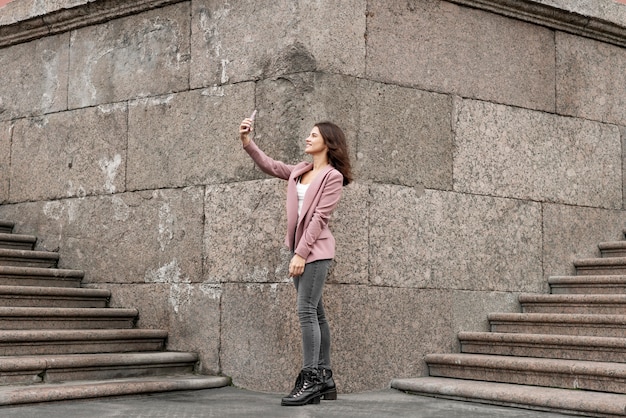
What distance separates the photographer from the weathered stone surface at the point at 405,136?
756cm

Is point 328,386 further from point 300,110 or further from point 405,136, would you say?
point 405,136

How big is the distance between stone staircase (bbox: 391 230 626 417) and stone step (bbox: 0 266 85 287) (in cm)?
318

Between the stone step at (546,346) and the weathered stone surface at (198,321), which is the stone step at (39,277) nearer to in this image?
the weathered stone surface at (198,321)

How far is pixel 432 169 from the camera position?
792cm

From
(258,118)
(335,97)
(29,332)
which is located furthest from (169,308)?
(335,97)

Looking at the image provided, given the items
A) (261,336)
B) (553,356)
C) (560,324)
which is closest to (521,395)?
(553,356)

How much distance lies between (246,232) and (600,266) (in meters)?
3.33

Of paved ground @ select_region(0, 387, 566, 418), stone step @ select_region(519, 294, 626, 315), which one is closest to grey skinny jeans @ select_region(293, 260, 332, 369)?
paved ground @ select_region(0, 387, 566, 418)

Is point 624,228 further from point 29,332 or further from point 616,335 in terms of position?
point 29,332

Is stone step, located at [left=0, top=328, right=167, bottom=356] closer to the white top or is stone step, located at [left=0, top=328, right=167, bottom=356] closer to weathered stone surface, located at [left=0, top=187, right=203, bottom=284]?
weathered stone surface, located at [left=0, top=187, right=203, bottom=284]

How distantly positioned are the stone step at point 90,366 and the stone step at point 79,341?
15cm

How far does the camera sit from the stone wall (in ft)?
24.2

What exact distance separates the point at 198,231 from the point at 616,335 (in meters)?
3.39

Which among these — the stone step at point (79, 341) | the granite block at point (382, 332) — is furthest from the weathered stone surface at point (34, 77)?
the granite block at point (382, 332)
